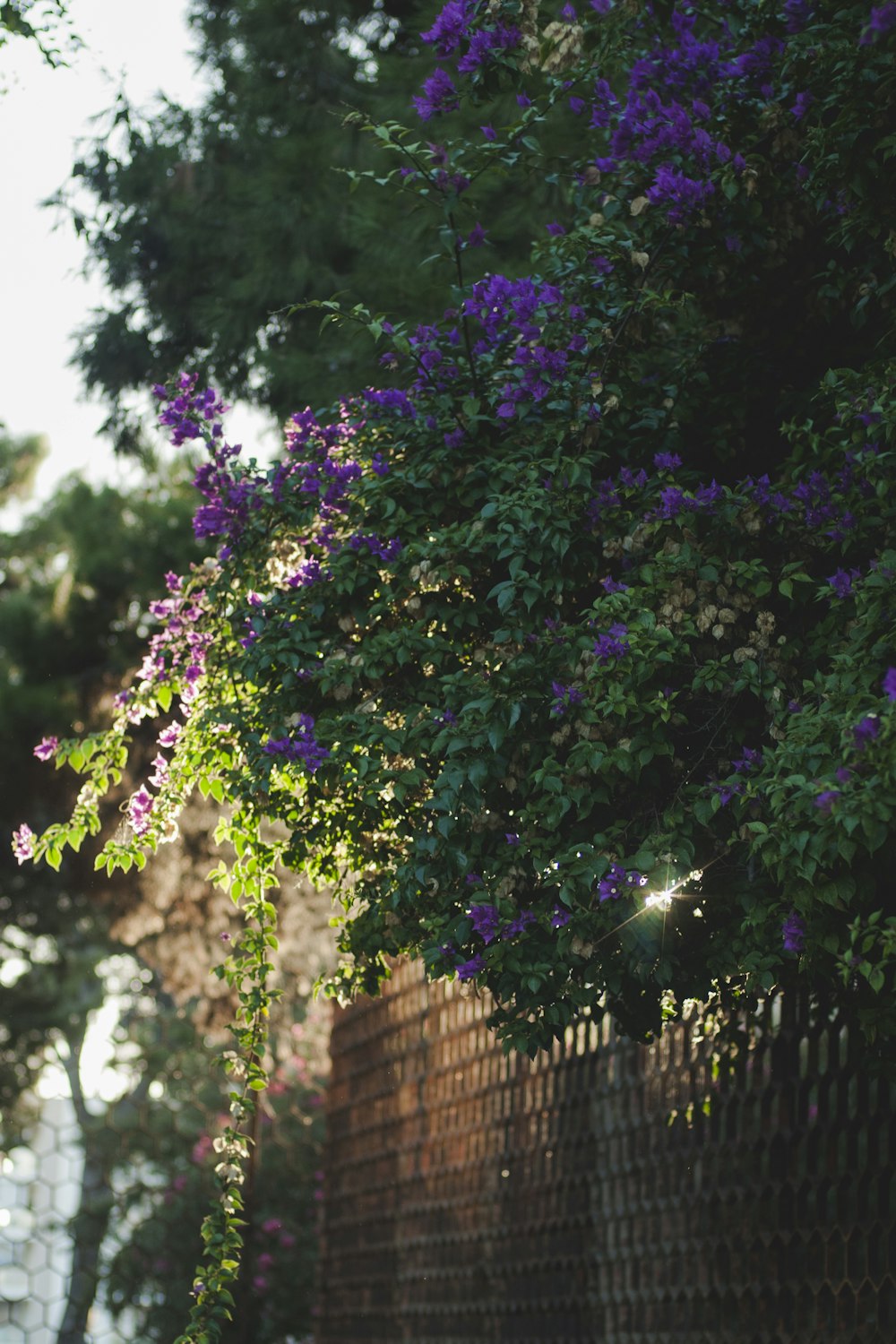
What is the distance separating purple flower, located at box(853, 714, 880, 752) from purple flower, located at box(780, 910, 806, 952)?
1.47 ft

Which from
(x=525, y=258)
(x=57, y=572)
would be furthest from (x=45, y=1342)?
(x=525, y=258)

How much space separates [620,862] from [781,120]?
168 centimetres

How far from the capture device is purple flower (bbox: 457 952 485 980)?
290 centimetres

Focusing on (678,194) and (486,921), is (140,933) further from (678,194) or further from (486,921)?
(678,194)

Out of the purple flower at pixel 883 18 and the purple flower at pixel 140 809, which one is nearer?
the purple flower at pixel 883 18

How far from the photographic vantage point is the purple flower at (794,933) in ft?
8.69

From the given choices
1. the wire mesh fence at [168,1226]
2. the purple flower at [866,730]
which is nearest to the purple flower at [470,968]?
the purple flower at [866,730]

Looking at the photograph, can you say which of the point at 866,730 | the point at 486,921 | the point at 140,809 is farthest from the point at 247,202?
the point at 866,730

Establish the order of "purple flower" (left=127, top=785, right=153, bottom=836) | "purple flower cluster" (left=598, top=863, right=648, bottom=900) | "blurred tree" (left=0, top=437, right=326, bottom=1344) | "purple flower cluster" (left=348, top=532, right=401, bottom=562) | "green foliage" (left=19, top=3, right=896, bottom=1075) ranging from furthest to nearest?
"blurred tree" (left=0, top=437, right=326, bottom=1344) < "purple flower" (left=127, top=785, right=153, bottom=836) < "purple flower cluster" (left=348, top=532, right=401, bottom=562) < "green foliage" (left=19, top=3, right=896, bottom=1075) < "purple flower cluster" (left=598, top=863, right=648, bottom=900)

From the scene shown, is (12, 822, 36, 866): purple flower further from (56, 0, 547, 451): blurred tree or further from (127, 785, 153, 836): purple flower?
(56, 0, 547, 451): blurred tree

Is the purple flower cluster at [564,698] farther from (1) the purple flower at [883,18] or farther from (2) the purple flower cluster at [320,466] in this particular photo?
(1) the purple flower at [883,18]

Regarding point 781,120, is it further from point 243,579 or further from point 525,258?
point 525,258

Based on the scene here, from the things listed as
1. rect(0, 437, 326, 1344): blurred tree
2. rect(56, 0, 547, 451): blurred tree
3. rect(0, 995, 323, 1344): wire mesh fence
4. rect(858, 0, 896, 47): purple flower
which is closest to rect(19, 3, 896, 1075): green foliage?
rect(858, 0, 896, 47): purple flower

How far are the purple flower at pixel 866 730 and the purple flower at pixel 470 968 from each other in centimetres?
92
